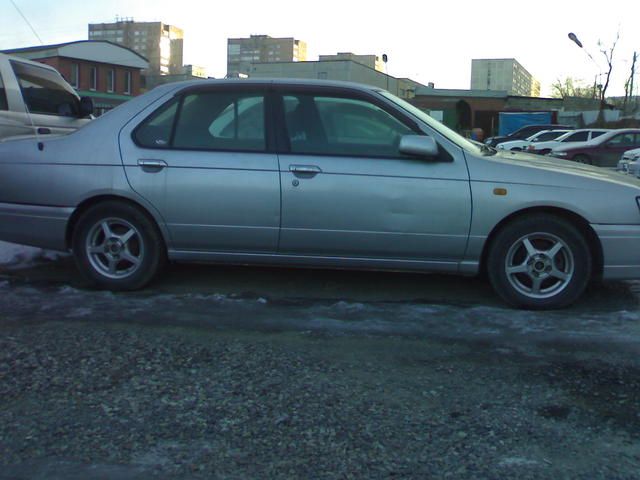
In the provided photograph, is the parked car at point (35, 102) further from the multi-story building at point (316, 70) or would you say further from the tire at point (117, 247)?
the multi-story building at point (316, 70)

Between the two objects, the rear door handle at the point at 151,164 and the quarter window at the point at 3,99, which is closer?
the rear door handle at the point at 151,164

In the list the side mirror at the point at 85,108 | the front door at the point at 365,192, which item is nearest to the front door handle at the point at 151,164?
the front door at the point at 365,192

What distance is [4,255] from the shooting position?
6.33m

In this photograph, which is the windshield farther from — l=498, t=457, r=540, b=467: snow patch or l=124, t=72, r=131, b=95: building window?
l=124, t=72, r=131, b=95: building window

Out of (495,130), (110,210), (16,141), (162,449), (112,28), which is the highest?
(112,28)

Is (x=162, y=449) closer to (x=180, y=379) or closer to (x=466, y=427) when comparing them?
(x=180, y=379)

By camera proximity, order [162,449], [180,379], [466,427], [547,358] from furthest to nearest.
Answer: [547,358] < [180,379] < [466,427] < [162,449]

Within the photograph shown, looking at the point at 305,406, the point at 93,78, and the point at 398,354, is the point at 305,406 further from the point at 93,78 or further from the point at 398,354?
the point at 93,78

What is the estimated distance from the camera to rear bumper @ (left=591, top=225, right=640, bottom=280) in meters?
4.55

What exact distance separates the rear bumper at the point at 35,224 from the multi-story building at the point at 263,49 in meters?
100.0

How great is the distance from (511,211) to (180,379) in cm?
252

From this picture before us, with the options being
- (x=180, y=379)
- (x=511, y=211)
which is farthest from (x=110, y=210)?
(x=511, y=211)

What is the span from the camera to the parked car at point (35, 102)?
735 cm

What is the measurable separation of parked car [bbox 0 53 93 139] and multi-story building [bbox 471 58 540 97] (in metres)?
106
